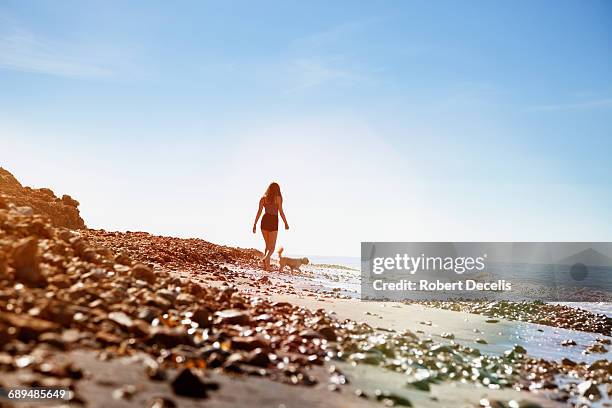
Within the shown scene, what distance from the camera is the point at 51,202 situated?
74.7 ft

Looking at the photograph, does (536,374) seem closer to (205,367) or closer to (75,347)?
(205,367)

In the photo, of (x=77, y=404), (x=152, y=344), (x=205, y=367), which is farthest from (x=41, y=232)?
(x=77, y=404)

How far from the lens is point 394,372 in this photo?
618 centimetres

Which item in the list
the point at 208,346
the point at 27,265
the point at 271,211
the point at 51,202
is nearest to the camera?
the point at 208,346

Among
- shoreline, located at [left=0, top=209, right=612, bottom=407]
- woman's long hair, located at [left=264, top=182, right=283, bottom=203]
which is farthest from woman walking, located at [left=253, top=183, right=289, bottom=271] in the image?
shoreline, located at [left=0, top=209, right=612, bottom=407]

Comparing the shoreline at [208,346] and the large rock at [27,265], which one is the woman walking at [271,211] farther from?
the large rock at [27,265]

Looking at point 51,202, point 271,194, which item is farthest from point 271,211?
point 51,202

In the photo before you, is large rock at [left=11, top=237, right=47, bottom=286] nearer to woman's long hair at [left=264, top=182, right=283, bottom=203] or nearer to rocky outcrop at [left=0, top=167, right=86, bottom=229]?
woman's long hair at [left=264, top=182, right=283, bottom=203]

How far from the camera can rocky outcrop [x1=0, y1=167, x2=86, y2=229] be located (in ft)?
70.0

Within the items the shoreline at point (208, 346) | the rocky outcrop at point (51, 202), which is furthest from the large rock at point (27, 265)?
the rocky outcrop at point (51, 202)

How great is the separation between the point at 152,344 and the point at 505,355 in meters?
6.39

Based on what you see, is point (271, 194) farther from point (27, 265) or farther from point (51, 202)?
point (27, 265)

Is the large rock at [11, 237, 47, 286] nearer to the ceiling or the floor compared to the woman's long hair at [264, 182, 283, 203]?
nearer to the floor

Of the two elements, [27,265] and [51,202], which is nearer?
[27,265]
